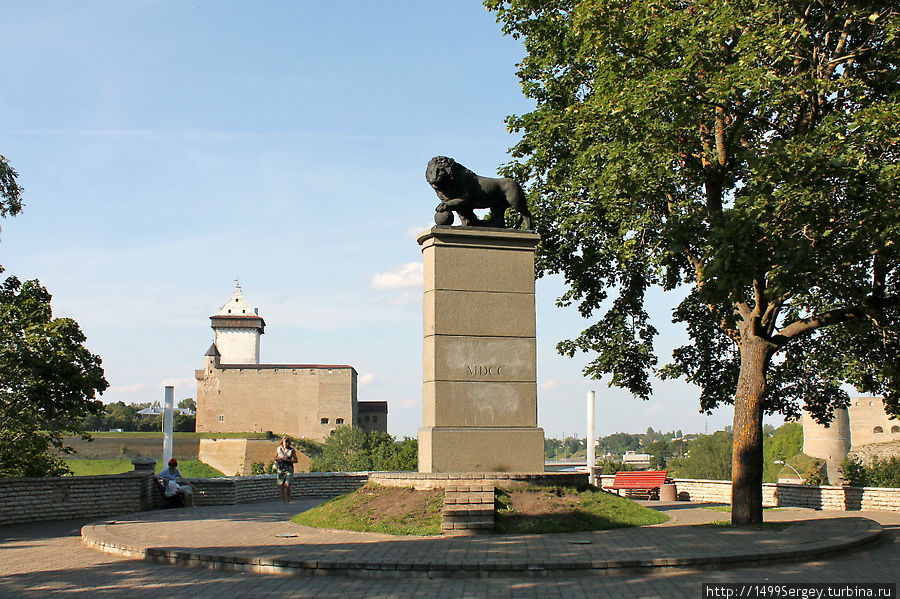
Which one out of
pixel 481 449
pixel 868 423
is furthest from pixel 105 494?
pixel 868 423

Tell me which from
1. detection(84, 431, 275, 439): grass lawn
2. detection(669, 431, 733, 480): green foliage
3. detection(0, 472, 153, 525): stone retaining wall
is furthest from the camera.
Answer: detection(669, 431, 733, 480): green foliage

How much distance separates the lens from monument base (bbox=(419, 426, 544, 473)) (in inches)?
532

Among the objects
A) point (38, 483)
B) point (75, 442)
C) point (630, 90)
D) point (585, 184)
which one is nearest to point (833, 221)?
point (630, 90)

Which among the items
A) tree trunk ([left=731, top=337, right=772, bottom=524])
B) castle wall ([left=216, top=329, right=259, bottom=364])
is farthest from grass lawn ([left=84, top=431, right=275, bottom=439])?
tree trunk ([left=731, top=337, right=772, bottom=524])

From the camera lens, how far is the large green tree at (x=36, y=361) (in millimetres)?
16453

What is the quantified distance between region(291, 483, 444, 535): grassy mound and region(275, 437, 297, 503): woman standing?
14.2ft

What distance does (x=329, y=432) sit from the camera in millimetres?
99500

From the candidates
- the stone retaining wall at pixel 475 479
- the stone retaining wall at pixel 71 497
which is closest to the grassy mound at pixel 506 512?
the stone retaining wall at pixel 475 479

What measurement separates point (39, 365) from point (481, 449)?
9.18m

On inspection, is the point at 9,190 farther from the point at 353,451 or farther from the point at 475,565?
the point at 353,451

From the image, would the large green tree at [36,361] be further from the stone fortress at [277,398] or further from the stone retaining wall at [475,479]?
the stone fortress at [277,398]

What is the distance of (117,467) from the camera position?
7938 cm

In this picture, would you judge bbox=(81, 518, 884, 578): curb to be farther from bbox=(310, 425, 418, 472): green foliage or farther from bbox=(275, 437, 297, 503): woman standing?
bbox=(310, 425, 418, 472): green foliage

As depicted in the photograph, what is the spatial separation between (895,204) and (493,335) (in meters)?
6.46
